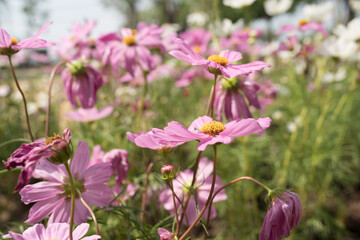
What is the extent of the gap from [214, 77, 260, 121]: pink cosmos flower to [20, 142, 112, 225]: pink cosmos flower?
0.79 ft

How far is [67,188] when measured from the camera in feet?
1.48

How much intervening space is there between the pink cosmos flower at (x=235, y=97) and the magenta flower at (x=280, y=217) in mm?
204

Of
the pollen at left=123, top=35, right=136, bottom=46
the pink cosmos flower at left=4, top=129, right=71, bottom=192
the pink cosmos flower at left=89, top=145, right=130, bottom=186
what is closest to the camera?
the pink cosmos flower at left=4, top=129, right=71, bottom=192

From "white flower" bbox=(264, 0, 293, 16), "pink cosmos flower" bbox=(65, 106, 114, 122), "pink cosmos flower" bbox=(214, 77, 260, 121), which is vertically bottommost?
"pink cosmos flower" bbox=(65, 106, 114, 122)

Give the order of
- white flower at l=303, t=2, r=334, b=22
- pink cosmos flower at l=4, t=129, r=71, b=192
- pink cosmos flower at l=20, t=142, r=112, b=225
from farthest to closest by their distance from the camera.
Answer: white flower at l=303, t=2, r=334, b=22
pink cosmos flower at l=20, t=142, r=112, b=225
pink cosmos flower at l=4, t=129, r=71, b=192

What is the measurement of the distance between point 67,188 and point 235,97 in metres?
0.33

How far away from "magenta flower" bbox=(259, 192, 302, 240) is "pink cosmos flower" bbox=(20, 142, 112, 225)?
0.23 metres

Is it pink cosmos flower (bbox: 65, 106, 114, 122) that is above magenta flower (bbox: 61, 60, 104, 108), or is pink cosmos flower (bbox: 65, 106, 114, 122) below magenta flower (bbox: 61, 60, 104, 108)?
below

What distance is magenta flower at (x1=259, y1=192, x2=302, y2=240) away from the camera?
1.22 ft

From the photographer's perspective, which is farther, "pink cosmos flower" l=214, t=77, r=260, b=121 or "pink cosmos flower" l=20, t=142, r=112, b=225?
"pink cosmos flower" l=214, t=77, r=260, b=121

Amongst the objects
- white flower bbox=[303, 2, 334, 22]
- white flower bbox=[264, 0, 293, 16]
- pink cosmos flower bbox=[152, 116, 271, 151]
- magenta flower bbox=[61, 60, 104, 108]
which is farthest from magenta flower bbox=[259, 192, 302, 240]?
white flower bbox=[264, 0, 293, 16]

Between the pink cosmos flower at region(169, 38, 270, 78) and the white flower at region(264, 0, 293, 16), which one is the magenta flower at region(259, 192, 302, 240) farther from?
the white flower at region(264, 0, 293, 16)

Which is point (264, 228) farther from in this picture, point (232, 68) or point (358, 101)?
point (358, 101)

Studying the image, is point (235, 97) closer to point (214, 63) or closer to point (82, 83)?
point (214, 63)
